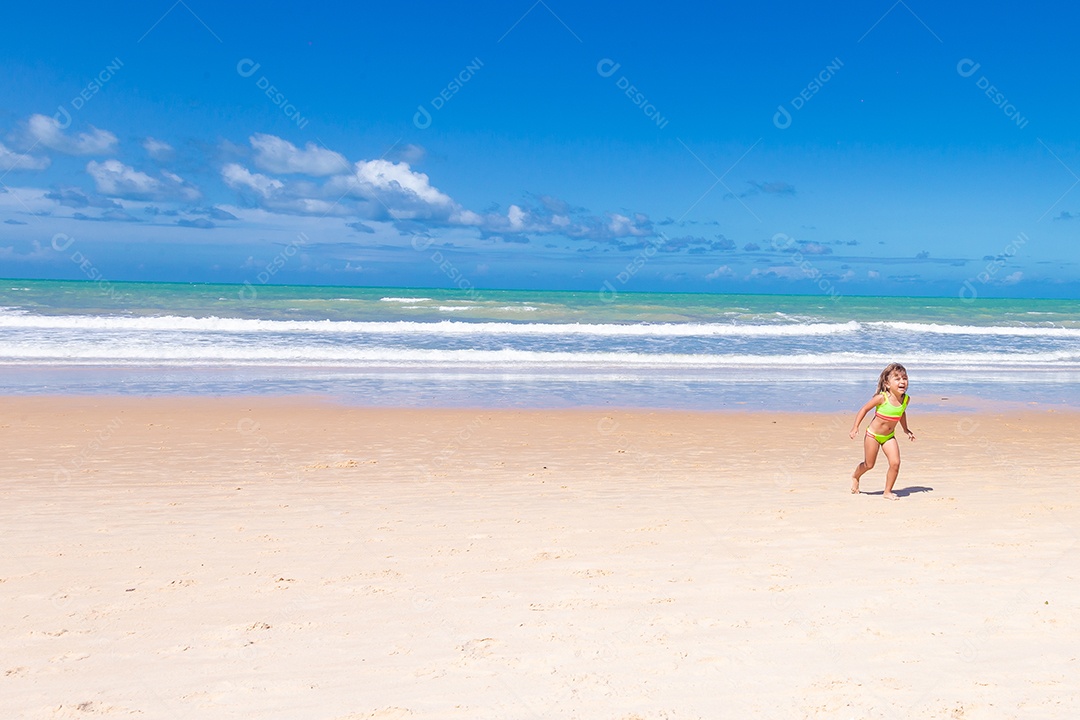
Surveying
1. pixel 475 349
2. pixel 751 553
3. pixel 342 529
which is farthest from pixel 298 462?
pixel 475 349

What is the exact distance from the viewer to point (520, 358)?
21.7 meters

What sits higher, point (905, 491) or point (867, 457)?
point (867, 457)

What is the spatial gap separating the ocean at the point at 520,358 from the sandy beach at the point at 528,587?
5856mm

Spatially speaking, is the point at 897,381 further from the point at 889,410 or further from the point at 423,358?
the point at 423,358

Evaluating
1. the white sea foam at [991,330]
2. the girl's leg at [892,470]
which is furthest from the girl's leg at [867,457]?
the white sea foam at [991,330]

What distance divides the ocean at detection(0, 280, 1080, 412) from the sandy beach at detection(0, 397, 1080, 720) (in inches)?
231

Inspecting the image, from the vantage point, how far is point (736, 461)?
9.35m

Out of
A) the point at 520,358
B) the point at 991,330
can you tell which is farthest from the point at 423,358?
the point at 991,330

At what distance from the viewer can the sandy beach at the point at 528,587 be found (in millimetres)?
3480

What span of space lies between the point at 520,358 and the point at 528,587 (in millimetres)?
17062

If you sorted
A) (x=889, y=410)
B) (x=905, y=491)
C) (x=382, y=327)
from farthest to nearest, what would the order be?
(x=382, y=327) < (x=905, y=491) < (x=889, y=410)

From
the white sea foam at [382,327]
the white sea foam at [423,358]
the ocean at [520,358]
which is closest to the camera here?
the ocean at [520,358]

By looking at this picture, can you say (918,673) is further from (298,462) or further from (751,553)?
(298,462)

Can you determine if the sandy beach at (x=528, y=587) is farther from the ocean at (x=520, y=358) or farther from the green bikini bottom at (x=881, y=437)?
the ocean at (x=520, y=358)
